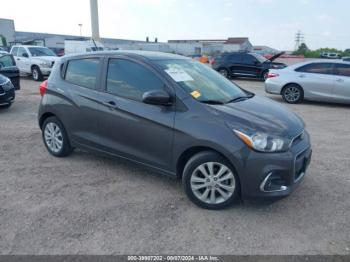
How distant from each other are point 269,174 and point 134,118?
67.3 inches

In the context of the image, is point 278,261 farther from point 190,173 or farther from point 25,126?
point 25,126

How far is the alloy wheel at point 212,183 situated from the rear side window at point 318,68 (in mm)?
8503

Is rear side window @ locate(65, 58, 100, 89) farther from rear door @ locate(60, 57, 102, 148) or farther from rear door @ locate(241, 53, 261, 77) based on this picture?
rear door @ locate(241, 53, 261, 77)

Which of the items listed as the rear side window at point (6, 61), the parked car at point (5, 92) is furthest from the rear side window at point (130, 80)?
the rear side window at point (6, 61)

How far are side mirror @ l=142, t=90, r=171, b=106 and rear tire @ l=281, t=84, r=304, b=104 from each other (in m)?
8.39

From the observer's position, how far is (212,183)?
12.0 ft

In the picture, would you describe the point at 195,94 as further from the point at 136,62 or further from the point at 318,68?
the point at 318,68

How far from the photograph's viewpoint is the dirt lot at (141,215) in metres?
3.12

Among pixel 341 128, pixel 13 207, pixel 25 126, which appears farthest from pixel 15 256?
pixel 341 128

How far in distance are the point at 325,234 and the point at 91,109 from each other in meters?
3.19

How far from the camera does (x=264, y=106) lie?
4.21 meters

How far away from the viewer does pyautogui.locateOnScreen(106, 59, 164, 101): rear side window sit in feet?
13.3

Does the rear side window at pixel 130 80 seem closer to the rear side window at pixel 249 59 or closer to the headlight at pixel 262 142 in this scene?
the headlight at pixel 262 142

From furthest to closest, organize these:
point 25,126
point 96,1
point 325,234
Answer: point 96,1 < point 25,126 < point 325,234
